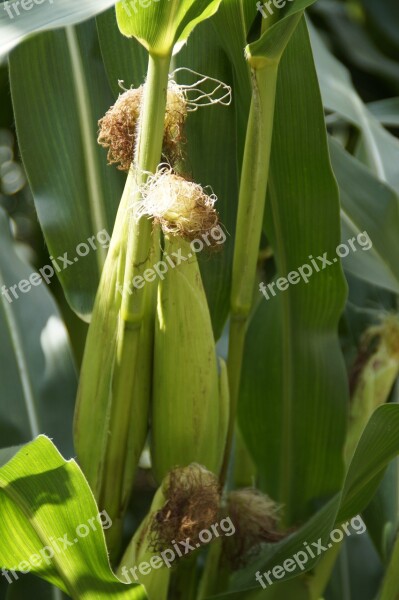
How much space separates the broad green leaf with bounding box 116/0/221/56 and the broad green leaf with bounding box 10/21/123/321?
0.76ft

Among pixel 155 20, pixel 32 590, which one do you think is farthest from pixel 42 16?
pixel 32 590

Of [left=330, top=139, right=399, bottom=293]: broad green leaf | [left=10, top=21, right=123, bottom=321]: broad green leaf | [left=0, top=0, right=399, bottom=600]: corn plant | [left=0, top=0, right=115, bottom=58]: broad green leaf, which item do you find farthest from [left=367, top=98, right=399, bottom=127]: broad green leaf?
[left=0, top=0, right=115, bottom=58]: broad green leaf

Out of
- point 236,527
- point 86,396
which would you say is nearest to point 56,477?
point 86,396

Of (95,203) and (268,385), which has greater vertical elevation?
(95,203)

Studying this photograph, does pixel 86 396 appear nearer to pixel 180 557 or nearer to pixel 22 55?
pixel 180 557

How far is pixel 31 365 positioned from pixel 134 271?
31 centimetres

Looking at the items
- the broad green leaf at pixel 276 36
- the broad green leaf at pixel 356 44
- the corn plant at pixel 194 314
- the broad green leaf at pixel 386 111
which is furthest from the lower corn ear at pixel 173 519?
the broad green leaf at pixel 356 44

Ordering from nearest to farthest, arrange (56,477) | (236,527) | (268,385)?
1. (56,477)
2. (236,527)
3. (268,385)

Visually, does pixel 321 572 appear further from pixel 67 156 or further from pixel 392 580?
pixel 67 156

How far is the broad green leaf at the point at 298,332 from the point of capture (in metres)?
0.72

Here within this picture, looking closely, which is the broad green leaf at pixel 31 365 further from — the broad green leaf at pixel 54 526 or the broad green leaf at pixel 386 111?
the broad green leaf at pixel 386 111

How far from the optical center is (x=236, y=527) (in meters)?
0.73

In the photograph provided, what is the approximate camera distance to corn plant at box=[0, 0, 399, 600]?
0.59 m

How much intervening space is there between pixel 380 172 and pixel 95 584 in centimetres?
56
